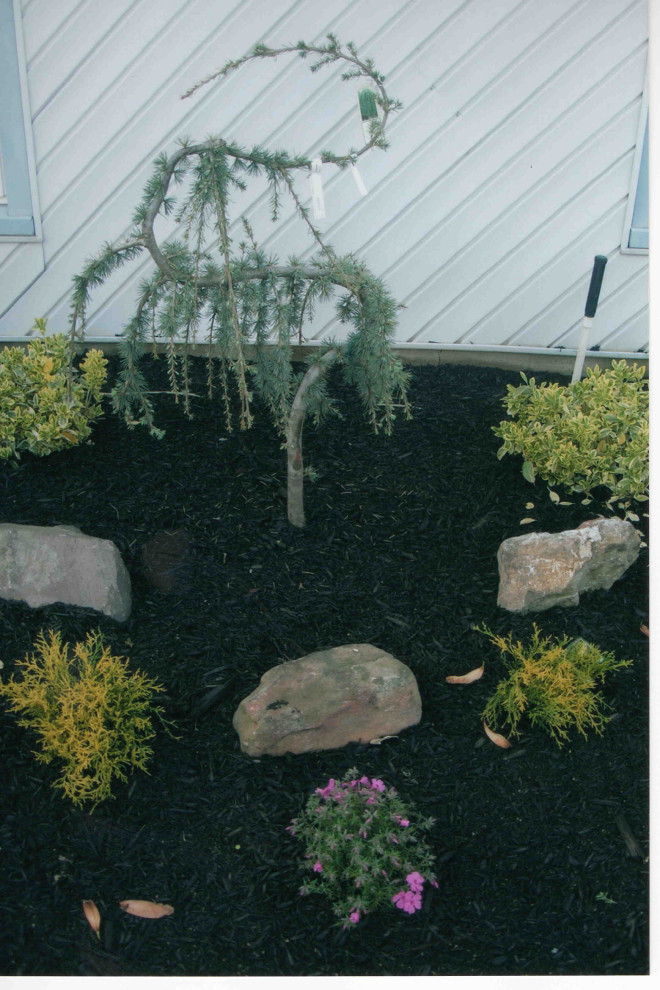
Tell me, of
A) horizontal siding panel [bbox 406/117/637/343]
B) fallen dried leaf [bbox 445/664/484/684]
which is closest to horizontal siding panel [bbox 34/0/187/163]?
horizontal siding panel [bbox 406/117/637/343]

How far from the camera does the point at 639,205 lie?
187 inches

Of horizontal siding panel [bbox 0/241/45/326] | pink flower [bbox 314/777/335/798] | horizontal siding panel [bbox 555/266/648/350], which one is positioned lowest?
pink flower [bbox 314/777/335/798]

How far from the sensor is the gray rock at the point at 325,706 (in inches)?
117

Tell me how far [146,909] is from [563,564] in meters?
1.98

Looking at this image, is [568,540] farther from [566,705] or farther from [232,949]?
[232,949]

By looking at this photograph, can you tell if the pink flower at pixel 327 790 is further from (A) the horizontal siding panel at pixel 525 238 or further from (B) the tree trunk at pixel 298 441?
(A) the horizontal siding panel at pixel 525 238

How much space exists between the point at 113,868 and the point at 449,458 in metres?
2.40

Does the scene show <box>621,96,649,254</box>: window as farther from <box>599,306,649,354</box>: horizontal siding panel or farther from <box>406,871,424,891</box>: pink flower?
<box>406,871,424,891</box>: pink flower

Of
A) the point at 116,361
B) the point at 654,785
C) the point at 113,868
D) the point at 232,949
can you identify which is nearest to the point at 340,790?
the point at 232,949

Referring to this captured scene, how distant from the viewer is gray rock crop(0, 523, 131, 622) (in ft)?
11.3

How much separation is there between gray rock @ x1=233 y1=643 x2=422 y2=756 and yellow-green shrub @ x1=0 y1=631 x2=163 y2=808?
13.9 inches

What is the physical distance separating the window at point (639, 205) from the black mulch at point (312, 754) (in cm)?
141

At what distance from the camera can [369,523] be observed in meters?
3.89

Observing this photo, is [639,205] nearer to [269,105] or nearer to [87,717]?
[269,105]
